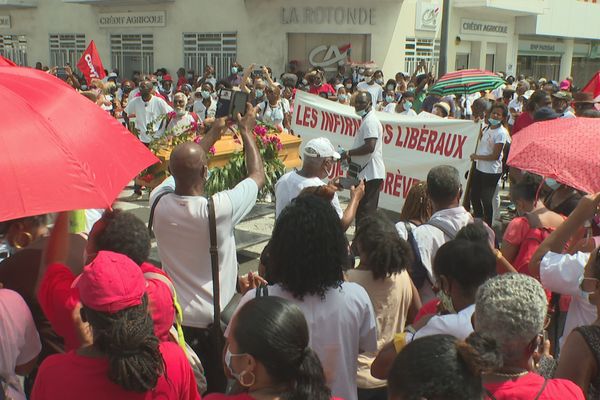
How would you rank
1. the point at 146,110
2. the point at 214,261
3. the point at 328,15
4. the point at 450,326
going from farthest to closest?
1. the point at 328,15
2. the point at 146,110
3. the point at 214,261
4. the point at 450,326

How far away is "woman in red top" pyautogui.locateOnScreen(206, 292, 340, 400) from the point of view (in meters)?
1.75

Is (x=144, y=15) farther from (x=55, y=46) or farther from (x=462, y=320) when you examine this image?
(x=462, y=320)

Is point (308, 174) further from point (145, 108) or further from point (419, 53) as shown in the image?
point (419, 53)

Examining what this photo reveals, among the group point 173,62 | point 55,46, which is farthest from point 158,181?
point 55,46

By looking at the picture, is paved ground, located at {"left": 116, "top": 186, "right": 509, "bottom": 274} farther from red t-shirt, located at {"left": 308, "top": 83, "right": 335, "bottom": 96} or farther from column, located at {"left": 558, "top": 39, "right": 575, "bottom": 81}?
column, located at {"left": 558, "top": 39, "right": 575, "bottom": 81}

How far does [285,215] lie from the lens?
8.53 feet

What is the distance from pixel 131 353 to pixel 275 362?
49cm

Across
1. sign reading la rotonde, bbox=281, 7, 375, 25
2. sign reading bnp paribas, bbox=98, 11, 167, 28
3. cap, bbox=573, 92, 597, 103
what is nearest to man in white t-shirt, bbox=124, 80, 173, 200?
cap, bbox=573, 92, 597, 103

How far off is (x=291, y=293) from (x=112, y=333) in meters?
0.73

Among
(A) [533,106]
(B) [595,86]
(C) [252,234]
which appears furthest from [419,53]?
(C) [252,234]

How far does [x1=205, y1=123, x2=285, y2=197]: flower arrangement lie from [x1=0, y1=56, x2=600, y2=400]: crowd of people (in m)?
1.98

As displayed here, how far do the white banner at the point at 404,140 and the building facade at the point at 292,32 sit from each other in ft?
45.1

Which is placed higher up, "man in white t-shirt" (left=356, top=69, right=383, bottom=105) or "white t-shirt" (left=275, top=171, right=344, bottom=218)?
"man in white t-shirt" (left=356, top=69, right=383, bottom=105)

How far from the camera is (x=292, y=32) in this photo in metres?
22.1
